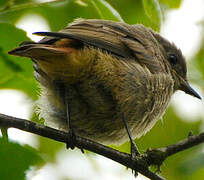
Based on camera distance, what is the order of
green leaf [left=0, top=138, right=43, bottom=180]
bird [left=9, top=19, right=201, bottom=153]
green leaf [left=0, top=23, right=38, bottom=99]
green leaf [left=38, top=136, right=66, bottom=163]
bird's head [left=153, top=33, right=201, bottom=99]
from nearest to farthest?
green leaf [left=0, top=138, right=43, bottom=180], green leaf [left=0, top=23, right=38, bottom=99], bird [left=9, top=19, right=201, bottom=153], green leaf [left=38, top=136, right=66, bottom=163], bird's head [left=153, top=33, right=201, bottom=99]

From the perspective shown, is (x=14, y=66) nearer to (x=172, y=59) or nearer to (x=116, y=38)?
(x=116, y=38)

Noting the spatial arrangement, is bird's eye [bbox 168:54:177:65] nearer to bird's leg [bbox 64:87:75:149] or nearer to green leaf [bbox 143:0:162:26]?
bird's leg [bbox 64:87:75:149]

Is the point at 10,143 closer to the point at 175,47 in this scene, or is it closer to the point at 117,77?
the point at 117,77

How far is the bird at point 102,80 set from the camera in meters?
3.16

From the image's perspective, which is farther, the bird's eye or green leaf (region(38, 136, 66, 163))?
the bird's eye

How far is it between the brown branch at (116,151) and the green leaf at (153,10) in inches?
31.6

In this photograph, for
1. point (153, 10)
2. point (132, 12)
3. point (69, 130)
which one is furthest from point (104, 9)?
point (132, 12)

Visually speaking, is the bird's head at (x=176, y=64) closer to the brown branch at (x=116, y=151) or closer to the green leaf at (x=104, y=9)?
the brown branch at (x=116, y=151)

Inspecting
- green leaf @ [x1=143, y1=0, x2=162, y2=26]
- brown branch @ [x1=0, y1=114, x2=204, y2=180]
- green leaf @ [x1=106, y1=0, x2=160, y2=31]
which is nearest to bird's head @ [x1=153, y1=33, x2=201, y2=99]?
green leaf @ [x1=106, y1=0, x2=160, y2=31]

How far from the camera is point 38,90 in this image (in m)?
3.59

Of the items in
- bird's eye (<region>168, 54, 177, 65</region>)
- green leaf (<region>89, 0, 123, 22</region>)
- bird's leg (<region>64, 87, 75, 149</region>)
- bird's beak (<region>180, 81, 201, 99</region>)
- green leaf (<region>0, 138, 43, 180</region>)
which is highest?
green leaf (<region>89, 0, 123, 22</region>)

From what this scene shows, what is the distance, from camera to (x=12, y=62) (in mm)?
2633

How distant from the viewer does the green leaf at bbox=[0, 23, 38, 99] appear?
2.36 meters

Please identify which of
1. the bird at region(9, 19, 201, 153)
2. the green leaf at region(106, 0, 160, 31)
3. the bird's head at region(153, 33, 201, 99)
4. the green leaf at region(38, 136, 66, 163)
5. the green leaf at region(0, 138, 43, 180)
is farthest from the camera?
the bird's head at region(153, 33, 201, 99)
